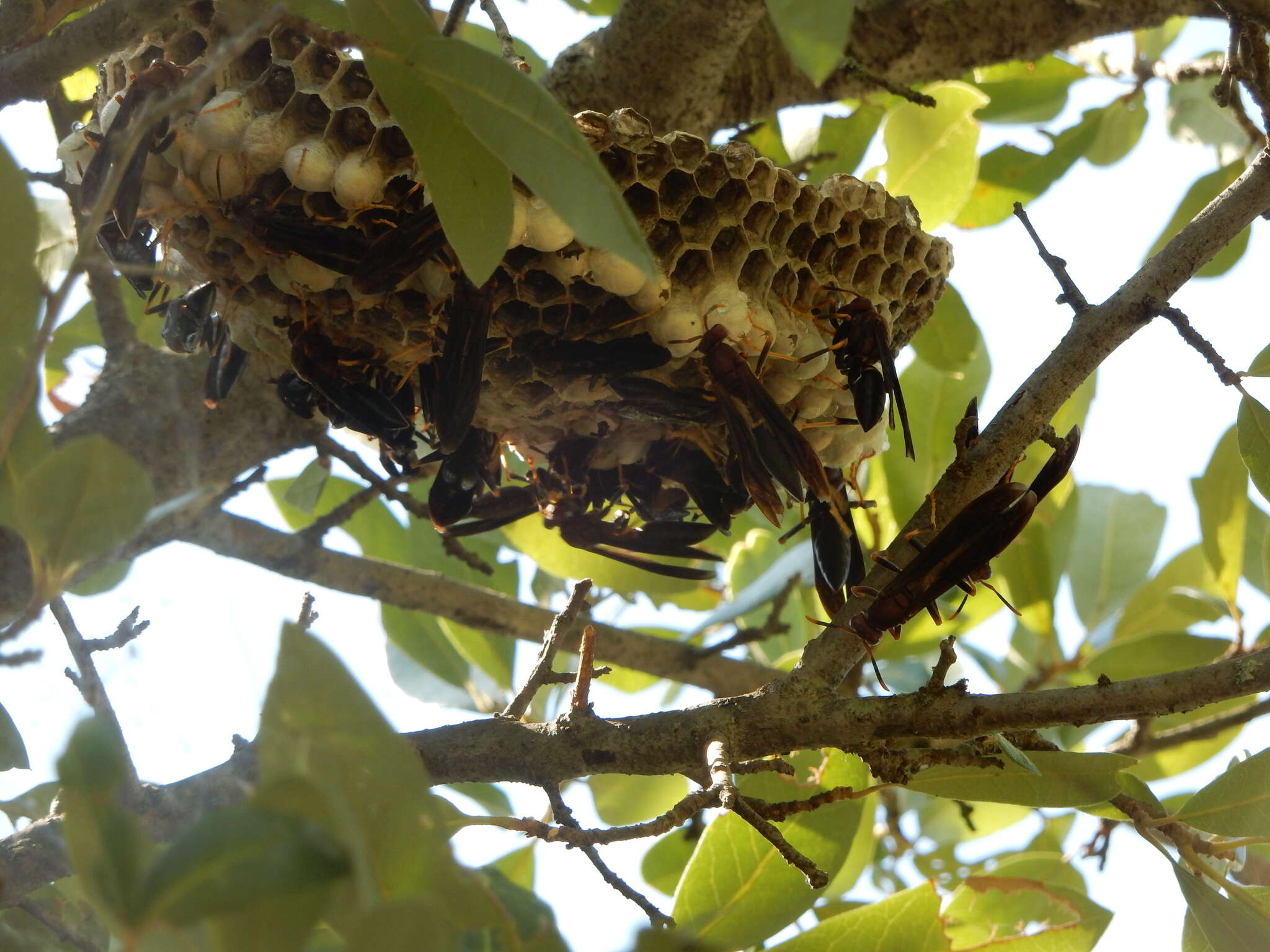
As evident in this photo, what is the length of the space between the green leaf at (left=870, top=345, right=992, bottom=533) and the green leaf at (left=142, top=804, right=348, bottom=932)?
1.53 meters

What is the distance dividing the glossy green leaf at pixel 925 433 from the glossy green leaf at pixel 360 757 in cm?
142

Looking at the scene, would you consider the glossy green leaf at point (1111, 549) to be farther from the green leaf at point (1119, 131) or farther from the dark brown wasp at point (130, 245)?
the dark brown wasp at point (130, 245)

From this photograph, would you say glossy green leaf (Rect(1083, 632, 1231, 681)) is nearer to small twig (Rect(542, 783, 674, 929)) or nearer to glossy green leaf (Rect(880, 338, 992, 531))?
glossy green leaf (Rect(880, 338, 992, 531))

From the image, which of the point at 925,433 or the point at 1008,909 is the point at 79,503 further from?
the point at 925,433

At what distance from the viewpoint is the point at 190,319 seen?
48.9 inches

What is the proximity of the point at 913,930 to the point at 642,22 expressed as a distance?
126 centimetres

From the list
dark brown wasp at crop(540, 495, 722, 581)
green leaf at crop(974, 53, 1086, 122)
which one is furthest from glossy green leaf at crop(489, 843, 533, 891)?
green leaf at crop(974, 53, 1086, 122)

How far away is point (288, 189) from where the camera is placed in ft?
3.50

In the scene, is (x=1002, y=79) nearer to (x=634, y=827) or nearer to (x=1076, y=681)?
(x=1076, y=681)

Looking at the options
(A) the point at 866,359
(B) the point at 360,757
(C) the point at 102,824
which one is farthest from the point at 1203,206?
(C) the point at 102,824

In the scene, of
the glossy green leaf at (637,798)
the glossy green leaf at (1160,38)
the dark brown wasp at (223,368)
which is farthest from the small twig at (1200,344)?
the glossy green leaf at (1160,38)

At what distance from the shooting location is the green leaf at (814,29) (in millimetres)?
790

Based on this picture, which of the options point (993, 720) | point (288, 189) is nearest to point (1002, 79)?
point (288, 189)

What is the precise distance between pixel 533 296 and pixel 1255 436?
2.50 ft
